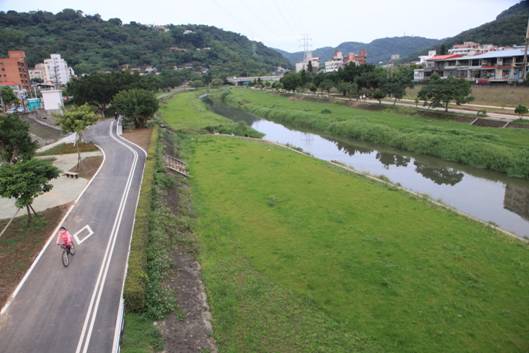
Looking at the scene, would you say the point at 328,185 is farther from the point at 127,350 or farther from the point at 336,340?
the point at 127,350

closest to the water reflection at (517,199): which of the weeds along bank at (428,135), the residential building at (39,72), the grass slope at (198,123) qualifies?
the weeds along bank at (428,135)

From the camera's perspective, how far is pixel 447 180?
104ft

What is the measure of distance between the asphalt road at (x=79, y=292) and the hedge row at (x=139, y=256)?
30.1 inches

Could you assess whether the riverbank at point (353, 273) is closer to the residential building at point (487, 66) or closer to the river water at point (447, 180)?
the river water at point (447, 180)

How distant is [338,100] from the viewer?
2953 inches

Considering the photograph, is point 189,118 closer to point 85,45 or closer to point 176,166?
point 176,166

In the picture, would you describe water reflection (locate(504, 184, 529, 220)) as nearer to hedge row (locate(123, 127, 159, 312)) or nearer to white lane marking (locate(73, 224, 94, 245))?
hedge row (locate(123, 127, 159, 312))

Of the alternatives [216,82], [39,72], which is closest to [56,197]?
[39,72]

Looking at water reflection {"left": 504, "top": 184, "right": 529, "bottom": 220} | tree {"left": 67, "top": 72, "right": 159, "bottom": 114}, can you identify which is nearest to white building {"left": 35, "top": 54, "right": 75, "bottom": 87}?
tree {"left": 67, "top": 72, "right": 159, "bottom": 114}

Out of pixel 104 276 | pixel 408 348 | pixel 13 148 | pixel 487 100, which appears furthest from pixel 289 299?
pixel 487 100

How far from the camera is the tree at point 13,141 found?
27.5 meters

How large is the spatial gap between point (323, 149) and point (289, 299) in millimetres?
32703

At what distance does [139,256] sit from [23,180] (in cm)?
759

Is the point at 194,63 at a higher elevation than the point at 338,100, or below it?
higher
